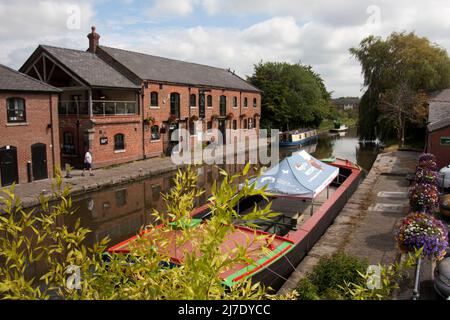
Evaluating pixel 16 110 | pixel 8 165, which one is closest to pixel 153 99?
pixel 16 110

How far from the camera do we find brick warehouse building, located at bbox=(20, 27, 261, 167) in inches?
855

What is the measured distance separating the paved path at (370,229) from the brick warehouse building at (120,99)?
46.0 feet

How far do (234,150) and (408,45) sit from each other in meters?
17.8

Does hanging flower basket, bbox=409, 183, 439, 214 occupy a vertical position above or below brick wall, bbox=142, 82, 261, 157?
below

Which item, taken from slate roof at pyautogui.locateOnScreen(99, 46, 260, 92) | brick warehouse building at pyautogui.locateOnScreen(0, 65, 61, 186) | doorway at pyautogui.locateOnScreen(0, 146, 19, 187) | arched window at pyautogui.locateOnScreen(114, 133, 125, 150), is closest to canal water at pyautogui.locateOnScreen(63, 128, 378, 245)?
brick warehouse building at pyautogui.locateOnScreen(0, 65, 61, 186)

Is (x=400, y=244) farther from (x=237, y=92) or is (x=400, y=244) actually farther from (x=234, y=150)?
(x=237, y=92)

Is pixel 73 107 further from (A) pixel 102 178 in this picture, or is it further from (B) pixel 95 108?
(A) pixel 102 178

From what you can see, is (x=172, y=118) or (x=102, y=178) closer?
(x=102, y=178)

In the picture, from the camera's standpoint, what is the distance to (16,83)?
16.9 metres

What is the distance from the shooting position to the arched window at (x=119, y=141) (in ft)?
75.1

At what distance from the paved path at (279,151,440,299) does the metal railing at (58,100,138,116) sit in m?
14.5

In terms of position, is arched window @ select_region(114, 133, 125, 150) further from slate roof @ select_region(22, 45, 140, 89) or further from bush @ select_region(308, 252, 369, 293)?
bush @ select_region(308, 252, 369, 293)

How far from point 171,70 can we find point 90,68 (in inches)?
308

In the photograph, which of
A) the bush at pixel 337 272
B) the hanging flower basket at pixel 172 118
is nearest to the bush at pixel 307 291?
the bush at pixel 337 272
